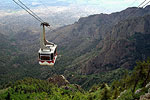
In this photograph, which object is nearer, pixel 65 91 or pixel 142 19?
pixel 65 91

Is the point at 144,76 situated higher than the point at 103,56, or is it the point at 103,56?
the point at 144,76

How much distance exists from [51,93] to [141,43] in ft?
276

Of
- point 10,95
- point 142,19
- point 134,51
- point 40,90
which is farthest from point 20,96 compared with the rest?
point 142,19

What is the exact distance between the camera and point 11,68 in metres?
192

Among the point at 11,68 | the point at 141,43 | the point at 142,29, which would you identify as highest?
the point at 142,29

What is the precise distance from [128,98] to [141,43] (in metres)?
111

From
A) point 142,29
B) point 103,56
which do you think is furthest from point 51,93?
point 142,29

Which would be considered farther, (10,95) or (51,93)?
(51,93)

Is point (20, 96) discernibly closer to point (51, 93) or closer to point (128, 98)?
point (51, 93)

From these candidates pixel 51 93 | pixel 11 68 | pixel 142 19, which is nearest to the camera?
pixel 51 93

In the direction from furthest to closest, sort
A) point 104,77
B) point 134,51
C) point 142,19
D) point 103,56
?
1. point 142,19
2. point 103,56
3. point 134,51
4. point 104,77

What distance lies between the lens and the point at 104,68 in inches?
5468

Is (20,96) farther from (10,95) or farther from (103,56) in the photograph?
(103,56)

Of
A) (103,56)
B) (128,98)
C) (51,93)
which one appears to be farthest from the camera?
(103,56)
